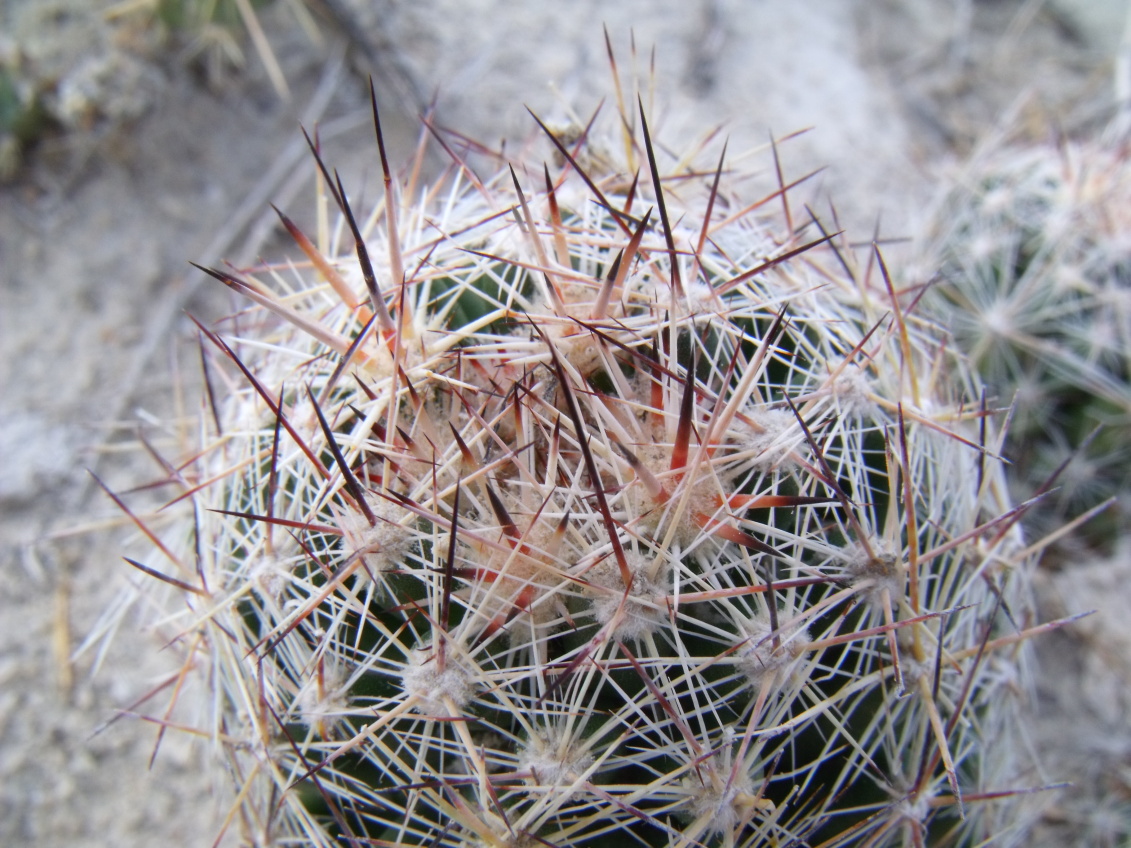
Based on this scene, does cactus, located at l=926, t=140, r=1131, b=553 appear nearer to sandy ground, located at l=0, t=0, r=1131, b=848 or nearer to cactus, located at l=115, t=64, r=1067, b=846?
sandy ground, located at l=0, t=0, r=1131, b=848

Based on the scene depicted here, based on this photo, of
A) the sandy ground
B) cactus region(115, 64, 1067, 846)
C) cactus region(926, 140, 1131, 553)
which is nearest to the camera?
cactus region(115, 64, 1067, 846)

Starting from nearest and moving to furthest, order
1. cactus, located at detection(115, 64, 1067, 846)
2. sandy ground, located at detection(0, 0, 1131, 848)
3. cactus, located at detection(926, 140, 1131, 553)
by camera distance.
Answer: cactus, located at detection(115, 64, 1067, 846), cactus, located at detection(926, 140, 1131, 553), sandy ground, located at detection(0, 0, 1131, 848)

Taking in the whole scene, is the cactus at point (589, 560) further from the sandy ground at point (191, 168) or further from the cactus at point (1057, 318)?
the cactus at point (1057, 318)

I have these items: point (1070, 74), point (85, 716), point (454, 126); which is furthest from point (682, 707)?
point (1070, 74)

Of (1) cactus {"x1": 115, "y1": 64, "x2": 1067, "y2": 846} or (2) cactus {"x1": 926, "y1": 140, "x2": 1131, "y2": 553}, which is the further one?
(2) cactus {"x1": 926, "y1": 140, "x2": 1131, "y2": 553}

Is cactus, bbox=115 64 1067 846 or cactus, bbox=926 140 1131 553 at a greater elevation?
cactus, bbox=926 140 1131 553

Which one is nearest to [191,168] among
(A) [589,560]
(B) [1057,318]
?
(A) [589,560]

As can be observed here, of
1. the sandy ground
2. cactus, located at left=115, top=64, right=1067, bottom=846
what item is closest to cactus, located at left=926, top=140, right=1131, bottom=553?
the sandy ground
